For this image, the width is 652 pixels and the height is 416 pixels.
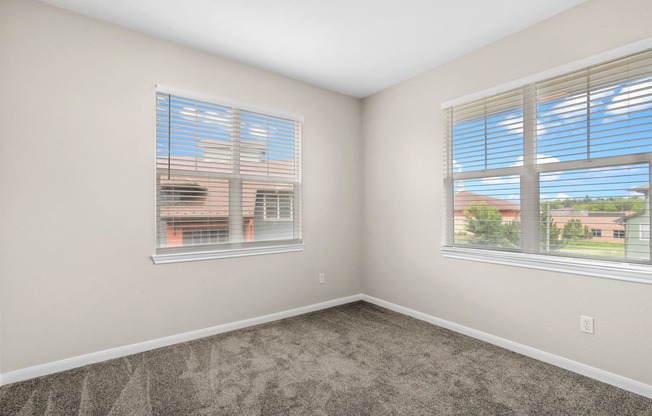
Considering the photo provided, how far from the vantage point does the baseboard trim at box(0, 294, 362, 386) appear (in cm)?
224

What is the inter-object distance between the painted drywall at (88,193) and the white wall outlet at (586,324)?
2732mm

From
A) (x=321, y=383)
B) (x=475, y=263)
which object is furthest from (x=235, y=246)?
(x=475, y=263)

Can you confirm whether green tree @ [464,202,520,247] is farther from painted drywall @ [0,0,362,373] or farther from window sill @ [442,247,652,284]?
painted drywall @ [0,0,362,373]

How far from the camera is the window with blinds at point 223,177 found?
2854 mm

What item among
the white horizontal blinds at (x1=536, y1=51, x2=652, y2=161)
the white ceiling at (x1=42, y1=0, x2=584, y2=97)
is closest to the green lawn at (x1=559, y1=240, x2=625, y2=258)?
the white horizontal blinds at (x1=536, y1=51, x2=652, y2=161)

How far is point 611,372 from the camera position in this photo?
7.22ft

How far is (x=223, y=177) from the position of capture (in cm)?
317

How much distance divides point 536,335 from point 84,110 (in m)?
3.89

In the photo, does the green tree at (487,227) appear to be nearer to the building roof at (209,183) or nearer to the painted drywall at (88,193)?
the building roof at (209,183)

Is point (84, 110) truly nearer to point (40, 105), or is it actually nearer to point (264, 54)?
point (40, 105)

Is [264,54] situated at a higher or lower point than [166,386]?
higher

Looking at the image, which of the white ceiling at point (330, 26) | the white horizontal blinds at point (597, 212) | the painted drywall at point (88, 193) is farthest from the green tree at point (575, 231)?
the painted drywall at point (88, 193)

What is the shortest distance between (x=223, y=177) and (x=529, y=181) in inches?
107

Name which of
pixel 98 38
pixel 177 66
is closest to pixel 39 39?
pixel 98 38
